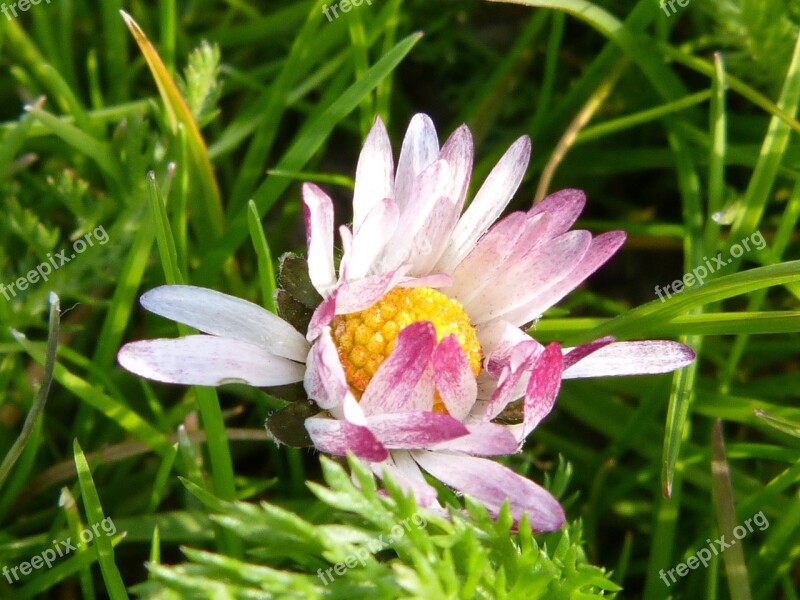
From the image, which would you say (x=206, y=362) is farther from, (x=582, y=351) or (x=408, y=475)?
(x=582, y=351)

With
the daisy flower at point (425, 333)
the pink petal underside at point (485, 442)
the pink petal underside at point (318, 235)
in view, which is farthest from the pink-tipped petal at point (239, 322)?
the pink petal underside at point (485, 442)

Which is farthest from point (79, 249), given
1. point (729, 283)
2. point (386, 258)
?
point (729, 283)

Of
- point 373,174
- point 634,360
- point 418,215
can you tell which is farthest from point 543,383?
point 373,174

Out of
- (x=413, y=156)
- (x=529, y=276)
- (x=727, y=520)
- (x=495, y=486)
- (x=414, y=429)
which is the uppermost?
(x=413, y=156)

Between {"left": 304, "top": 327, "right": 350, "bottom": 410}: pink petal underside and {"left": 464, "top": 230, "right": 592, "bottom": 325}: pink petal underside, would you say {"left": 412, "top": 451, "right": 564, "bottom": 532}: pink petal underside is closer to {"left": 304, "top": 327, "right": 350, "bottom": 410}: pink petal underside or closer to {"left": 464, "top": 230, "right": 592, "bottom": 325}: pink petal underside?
{"left": 304, "top": 327, "right": 350, "bottom": 410}: pink petal underside

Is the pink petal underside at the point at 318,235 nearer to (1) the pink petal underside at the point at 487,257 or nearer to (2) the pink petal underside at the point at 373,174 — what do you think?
(2) the pink petal underside at the point at 373,174

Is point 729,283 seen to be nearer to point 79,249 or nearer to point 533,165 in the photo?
point 533,165
